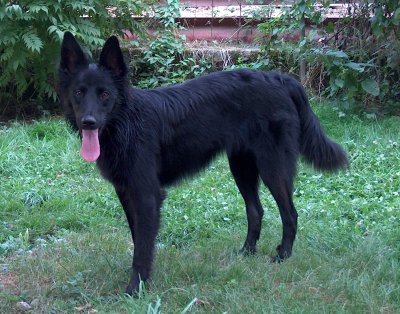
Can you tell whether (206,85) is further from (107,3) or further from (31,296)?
(107,3)

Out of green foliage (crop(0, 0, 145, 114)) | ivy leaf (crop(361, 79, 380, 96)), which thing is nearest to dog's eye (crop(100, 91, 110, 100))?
green foliage (crop(0, 0, 145, 114))

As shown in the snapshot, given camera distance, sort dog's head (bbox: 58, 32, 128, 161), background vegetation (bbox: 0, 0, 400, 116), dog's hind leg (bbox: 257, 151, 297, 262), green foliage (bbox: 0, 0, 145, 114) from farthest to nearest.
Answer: green foliage (bbox: 0, 0, 145, 114), background vegetation (bbox: 0, 0, 400, 116), dog's hind leg (bbox: 257, 151, 297, 262), dog's head (bbox: 58, 32, 128, 161)

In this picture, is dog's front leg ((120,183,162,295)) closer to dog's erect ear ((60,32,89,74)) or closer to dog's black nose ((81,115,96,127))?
dog's black nose ((81,115,96,127))

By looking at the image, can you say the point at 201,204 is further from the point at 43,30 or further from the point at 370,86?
the point at 43,30

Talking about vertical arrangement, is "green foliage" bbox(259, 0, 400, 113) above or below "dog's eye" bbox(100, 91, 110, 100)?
below

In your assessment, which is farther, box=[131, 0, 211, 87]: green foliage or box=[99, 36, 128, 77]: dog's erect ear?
box=[131, 0, 211, 87]: green foliage

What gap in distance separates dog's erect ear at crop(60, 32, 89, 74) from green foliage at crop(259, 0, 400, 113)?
4059 mm

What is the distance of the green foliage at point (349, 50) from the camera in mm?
7328

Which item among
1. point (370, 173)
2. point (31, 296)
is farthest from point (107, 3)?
point (31, 296)

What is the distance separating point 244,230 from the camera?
5.03 meters

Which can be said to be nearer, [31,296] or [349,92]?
[31,296]

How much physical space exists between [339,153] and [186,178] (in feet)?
3.76

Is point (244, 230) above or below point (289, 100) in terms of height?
below

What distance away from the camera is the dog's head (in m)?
3.78
